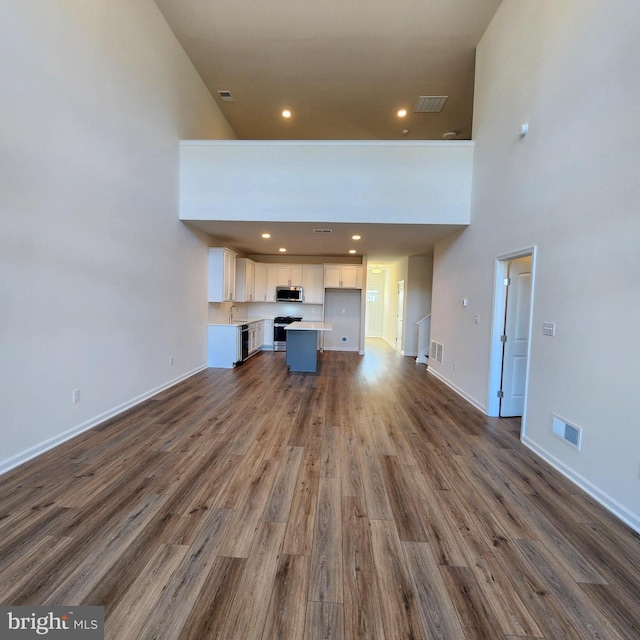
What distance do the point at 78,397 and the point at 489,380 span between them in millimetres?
4654

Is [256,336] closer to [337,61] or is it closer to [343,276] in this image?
[343,276]

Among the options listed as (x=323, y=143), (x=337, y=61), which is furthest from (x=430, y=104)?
(x=323, y=143)

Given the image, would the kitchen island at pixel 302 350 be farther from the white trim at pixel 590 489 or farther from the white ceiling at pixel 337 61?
the white trim at pixel 590 489

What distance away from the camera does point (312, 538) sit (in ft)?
6.00

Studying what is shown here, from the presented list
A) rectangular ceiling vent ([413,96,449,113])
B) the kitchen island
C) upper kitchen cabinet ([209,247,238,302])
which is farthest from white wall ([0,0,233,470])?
rectangular ceiling vent ([413,96,449,113])

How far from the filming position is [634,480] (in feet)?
6.60

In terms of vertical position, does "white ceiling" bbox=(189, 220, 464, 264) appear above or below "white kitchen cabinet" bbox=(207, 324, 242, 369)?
above

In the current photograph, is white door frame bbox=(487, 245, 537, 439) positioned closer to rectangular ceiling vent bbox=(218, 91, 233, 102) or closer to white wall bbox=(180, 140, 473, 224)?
white wall bbox=(180, 140, 473, 224)

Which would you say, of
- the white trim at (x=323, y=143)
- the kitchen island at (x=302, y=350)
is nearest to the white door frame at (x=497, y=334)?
the white trim at (x=323, y=143)

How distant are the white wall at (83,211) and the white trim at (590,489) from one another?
4.45 m

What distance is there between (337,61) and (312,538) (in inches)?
248

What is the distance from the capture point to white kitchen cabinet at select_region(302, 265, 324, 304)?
27.7 feet

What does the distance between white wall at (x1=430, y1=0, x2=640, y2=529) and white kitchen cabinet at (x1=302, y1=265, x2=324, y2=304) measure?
4896 mm

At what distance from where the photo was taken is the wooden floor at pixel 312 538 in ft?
4.53
